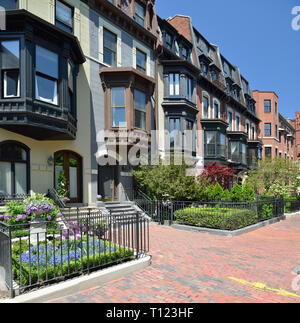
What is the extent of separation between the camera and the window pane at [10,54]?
10727mm

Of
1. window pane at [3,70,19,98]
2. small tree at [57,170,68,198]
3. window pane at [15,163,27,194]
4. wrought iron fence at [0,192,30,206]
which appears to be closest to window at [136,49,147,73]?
window pane at [3,70,19,98]

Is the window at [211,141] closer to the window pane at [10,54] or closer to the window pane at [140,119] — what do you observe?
the window pane at [140,119]

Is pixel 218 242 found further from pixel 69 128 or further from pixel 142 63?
pixel 142 63

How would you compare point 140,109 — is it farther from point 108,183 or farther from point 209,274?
point 209,274

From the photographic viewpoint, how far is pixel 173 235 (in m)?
A: 10.9

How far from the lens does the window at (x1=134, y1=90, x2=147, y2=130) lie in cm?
1611

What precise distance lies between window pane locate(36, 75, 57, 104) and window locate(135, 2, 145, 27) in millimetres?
9272

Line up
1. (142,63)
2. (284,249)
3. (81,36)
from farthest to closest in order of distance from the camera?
1. (142,63)
2. (81,36)
3. (284,249)

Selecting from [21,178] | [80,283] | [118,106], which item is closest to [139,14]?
[118,106]

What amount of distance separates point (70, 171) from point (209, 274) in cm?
990

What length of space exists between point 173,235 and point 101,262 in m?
5.37

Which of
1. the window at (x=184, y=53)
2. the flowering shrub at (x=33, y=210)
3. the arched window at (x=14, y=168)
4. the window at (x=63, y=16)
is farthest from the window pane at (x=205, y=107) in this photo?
the flowering shrub at (x=33, y=210)

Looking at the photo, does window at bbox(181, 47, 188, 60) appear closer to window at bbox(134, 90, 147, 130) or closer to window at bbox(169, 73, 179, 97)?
window at bbox(169, 73, 179, 97)

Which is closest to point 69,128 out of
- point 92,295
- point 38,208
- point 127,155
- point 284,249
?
point 127,155
